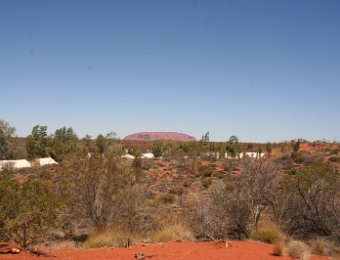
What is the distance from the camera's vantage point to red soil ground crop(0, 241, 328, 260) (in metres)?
13.4

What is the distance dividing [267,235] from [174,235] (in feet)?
12.4

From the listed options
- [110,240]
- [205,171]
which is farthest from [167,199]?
[205,171]

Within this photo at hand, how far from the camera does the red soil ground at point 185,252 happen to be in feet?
44.0

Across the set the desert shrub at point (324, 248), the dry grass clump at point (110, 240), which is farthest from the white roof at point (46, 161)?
the desert shrub at point (324, 248)

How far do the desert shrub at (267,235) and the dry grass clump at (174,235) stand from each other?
2.65 meters

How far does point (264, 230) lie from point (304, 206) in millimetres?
2863

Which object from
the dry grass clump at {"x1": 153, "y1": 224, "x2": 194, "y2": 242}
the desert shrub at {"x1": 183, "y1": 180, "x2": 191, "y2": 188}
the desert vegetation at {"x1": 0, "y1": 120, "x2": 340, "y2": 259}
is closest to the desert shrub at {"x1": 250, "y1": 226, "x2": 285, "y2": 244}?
the desert vegetation at {"x1": 0, "y1": 120, "x2": 340, "y2": 259}

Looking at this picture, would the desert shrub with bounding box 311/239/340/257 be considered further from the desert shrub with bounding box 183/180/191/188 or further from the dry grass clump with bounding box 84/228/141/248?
the desert shrub with bounding box 183/180/191/188

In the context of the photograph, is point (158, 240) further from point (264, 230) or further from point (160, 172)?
point (160, 172)

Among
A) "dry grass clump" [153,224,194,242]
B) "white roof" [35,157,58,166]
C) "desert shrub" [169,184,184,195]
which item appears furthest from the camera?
"white roof" [35,157,58,166]

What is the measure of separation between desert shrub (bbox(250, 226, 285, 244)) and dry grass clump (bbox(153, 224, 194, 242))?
8.70ft

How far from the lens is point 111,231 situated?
58.5 ft

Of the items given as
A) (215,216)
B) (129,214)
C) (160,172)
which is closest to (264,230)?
(215,216)

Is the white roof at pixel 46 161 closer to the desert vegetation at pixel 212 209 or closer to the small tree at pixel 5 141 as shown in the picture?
the small tree at pixel 5 141
